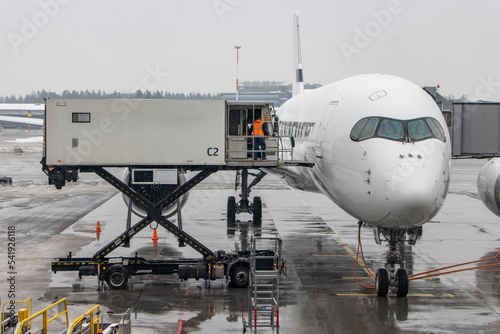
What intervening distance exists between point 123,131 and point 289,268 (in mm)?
6595

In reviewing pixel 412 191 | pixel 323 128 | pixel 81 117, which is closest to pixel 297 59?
pixel 323 128

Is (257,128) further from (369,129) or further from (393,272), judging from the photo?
(393,272)

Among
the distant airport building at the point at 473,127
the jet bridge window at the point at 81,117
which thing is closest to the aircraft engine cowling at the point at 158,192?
the jet bridge window at the point at 81,117

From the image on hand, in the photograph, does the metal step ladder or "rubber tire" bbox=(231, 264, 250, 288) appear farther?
"rubber tire" bbox=(231, 264, 250, 288)

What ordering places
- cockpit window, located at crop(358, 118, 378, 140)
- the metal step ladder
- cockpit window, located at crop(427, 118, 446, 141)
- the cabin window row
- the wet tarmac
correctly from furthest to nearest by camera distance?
the cabin window row, cockpit window, located at crop(358, 118, 378, 140), cockpit window, located at crop(427, 118, 446, 141), the wet tarmac, the metal step ladder

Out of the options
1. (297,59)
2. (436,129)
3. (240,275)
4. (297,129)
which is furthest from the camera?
(297,59)

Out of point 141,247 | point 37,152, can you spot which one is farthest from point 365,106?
point 37,152

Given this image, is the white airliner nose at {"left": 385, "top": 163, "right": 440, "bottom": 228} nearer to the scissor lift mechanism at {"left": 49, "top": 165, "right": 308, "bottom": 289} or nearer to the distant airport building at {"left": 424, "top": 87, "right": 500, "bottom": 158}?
the scissor lift mechanism at {"left": 49, "top": 165, "right": 308, "bottom": 289}

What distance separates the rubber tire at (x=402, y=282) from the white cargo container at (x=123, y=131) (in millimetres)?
6031

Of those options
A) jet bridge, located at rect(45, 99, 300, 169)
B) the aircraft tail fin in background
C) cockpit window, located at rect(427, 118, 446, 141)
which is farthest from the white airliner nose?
the aircraft tail fin in background

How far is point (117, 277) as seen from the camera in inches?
725

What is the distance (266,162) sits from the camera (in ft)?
64.7

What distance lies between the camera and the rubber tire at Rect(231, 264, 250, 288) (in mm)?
18531

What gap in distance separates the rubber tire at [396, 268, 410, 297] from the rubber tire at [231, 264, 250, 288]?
3.95 m
